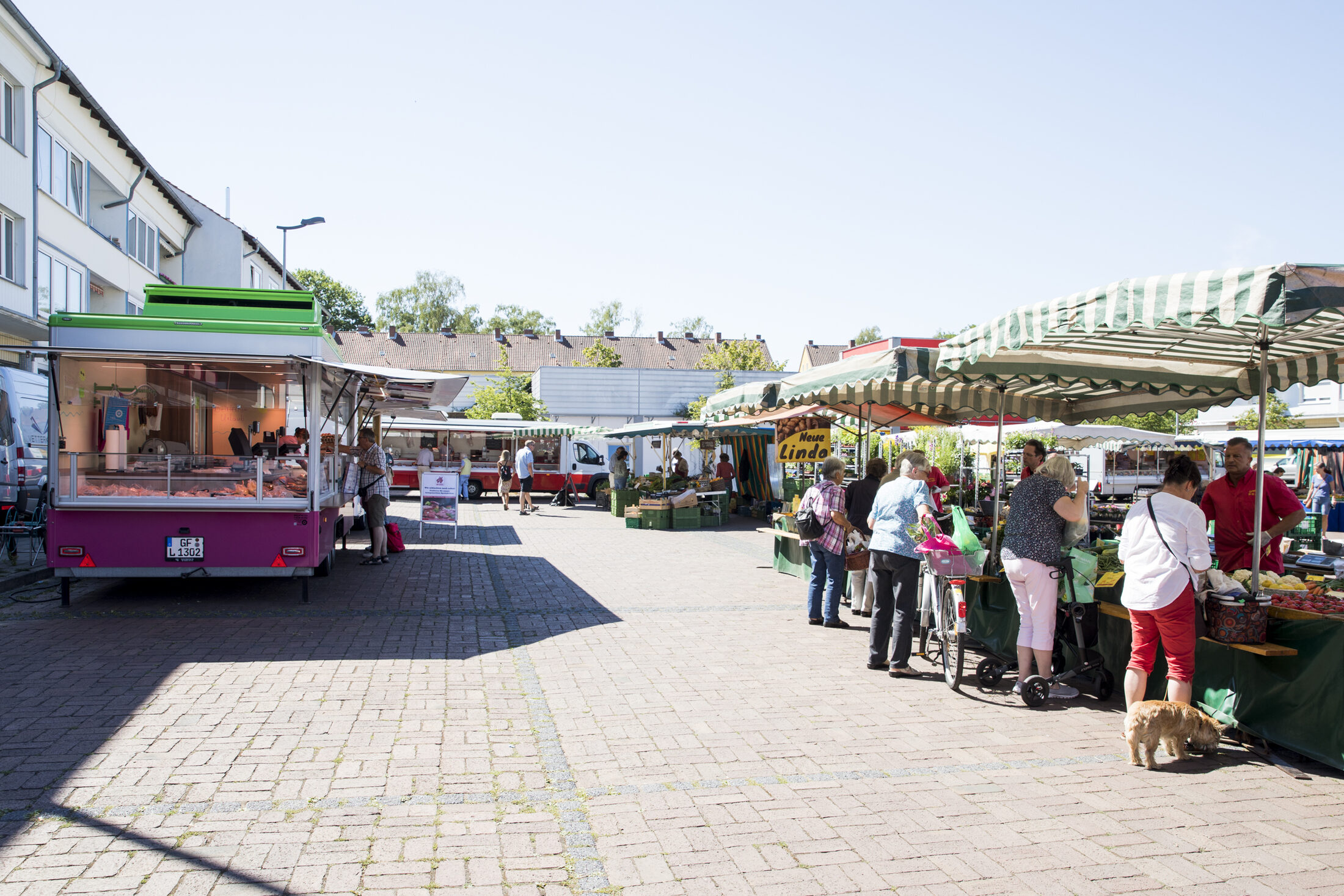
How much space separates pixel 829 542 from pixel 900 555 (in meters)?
1.76

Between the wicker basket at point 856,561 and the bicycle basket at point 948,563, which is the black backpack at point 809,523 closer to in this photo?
the wicker basket at point 856,561

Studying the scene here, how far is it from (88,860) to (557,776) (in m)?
1.99

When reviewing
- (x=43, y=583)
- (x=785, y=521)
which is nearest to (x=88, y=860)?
(x=43, y=583)

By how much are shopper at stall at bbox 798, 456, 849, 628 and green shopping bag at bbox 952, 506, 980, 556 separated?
5.72 ft

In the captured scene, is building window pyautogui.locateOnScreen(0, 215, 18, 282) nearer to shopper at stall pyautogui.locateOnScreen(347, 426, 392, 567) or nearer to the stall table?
shopper at stall pyautogui.locateOnScreen(347, 426, 392, 567)

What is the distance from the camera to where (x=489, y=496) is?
3284cm

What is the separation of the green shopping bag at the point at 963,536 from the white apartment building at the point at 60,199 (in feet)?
54.1

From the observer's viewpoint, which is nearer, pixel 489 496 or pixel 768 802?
pixel 768 802

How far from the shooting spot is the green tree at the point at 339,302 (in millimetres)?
78000

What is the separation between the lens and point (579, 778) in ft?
15.4

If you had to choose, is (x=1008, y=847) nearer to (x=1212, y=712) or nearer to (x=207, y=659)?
(x=1212, y=712)

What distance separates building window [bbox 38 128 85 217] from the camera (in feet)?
71.3

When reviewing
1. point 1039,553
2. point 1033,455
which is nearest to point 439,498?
point 1033,455

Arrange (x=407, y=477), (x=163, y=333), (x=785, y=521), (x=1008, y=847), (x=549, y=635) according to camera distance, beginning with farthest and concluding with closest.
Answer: (x=407, y=477)
(x=785, y=521)
(x=163, y=333)
(x=549, y=635)
(x=1008, y=847)
